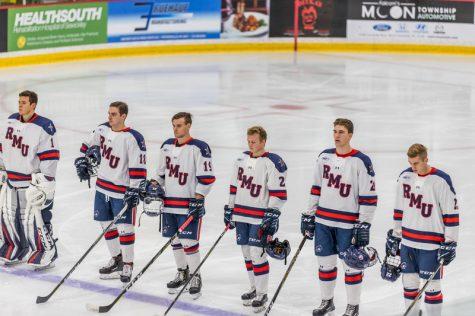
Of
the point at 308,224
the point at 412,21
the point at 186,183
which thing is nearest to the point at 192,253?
the point at 186,183

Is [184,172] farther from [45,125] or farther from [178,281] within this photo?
[45,125]

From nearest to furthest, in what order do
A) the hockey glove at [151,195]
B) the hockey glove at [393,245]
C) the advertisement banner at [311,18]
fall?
the hockey glove at [393,245]
the hockey glove at [151,195]
the advertisement banner at [311,18]

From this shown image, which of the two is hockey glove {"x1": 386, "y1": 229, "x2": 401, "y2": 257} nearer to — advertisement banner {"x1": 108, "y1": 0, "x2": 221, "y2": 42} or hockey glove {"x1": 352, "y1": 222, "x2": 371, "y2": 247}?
hockey glove {"x1": 352, "y1": 222, "x2": 371, "y2": 247}

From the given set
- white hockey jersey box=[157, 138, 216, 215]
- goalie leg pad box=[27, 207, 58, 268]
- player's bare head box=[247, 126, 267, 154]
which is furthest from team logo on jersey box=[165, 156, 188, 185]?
goalie leg pad box=[27, 207, 58, 268]

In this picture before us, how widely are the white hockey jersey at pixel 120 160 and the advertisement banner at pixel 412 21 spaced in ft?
52.4

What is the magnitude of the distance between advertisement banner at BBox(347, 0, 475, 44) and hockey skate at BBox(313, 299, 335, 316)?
16.4 m

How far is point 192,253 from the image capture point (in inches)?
323

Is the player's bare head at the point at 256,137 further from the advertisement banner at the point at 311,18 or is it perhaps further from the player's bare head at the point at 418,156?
the advertisement banner at the point at 311,18

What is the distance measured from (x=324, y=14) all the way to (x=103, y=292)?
16.4 meters

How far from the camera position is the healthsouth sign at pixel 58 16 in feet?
66.3

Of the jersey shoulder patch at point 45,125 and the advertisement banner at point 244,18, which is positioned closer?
the jersey shoulder patch at point 45,125

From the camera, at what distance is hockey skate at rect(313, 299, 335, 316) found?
7.73m

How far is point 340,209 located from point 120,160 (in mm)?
1841

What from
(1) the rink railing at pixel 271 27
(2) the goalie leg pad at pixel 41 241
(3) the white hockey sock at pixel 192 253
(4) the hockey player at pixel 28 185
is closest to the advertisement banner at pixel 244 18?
(1) the rink railing at pixel 271 27
